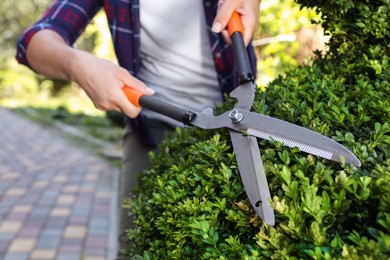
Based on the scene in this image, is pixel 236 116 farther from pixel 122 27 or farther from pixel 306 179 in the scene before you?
pixel 122 27

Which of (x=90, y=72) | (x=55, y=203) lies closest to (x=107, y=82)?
(x=90, y=72)

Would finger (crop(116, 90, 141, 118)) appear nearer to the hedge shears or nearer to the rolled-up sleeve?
the hedge shears

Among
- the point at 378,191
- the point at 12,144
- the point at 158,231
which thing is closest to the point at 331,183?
the point at 378,191

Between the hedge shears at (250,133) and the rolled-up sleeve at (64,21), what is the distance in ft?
1.48

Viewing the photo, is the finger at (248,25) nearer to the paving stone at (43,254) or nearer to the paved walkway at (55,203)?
the paved walkway at (55,203)

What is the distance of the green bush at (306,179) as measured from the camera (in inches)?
37.9

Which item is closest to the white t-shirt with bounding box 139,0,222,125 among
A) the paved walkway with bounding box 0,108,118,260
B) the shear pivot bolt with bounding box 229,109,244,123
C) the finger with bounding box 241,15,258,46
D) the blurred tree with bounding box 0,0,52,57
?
the finger with bounding box 241,15,258,46

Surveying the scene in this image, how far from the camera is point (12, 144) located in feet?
32.6

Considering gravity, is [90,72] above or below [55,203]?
above

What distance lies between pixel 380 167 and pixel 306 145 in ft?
0.60

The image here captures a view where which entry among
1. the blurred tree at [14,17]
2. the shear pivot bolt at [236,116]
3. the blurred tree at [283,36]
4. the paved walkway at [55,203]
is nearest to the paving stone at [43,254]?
the paved walkway at [55,203]

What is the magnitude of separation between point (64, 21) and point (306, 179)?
122 centimetres

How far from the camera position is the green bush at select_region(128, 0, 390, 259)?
37.9 inches

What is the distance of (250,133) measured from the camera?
1256 mm
